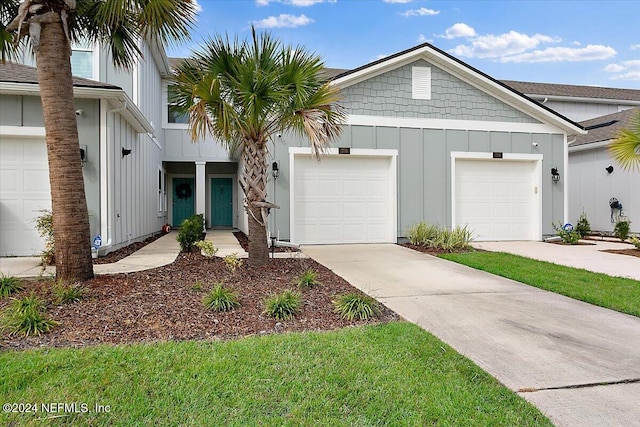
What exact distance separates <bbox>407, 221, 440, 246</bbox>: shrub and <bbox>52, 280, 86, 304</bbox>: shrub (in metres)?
7.67

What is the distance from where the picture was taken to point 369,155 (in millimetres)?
10766

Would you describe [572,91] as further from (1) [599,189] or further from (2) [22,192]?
(2) [22,192]

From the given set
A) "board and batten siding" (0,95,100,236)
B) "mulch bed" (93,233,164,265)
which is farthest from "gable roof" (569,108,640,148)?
"board and batten siding" (0,95,100,236)

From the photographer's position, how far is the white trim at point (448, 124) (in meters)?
10.7

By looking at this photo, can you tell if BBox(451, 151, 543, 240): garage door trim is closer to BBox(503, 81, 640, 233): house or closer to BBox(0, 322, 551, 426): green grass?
BBox(503, 81, 640, 233): house

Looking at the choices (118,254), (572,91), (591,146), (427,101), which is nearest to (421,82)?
(427,101)

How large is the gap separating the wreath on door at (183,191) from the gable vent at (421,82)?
11420 millimetres

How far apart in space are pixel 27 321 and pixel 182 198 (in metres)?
15.3

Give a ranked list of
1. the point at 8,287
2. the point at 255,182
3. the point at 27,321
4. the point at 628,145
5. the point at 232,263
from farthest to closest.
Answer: the point at 628,145 → the point at 255,182 → the point at 232,263 → the point at 8,287 → the point at 27,321

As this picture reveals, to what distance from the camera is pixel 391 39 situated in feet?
55.0

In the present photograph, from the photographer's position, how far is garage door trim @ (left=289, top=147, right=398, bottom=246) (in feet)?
33.7

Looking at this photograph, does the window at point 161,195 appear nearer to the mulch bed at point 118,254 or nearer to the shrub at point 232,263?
the mulch bed at point 118,254

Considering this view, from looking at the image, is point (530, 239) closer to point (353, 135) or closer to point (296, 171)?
point (353, 135)

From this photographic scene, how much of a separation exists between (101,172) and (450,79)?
882cm
